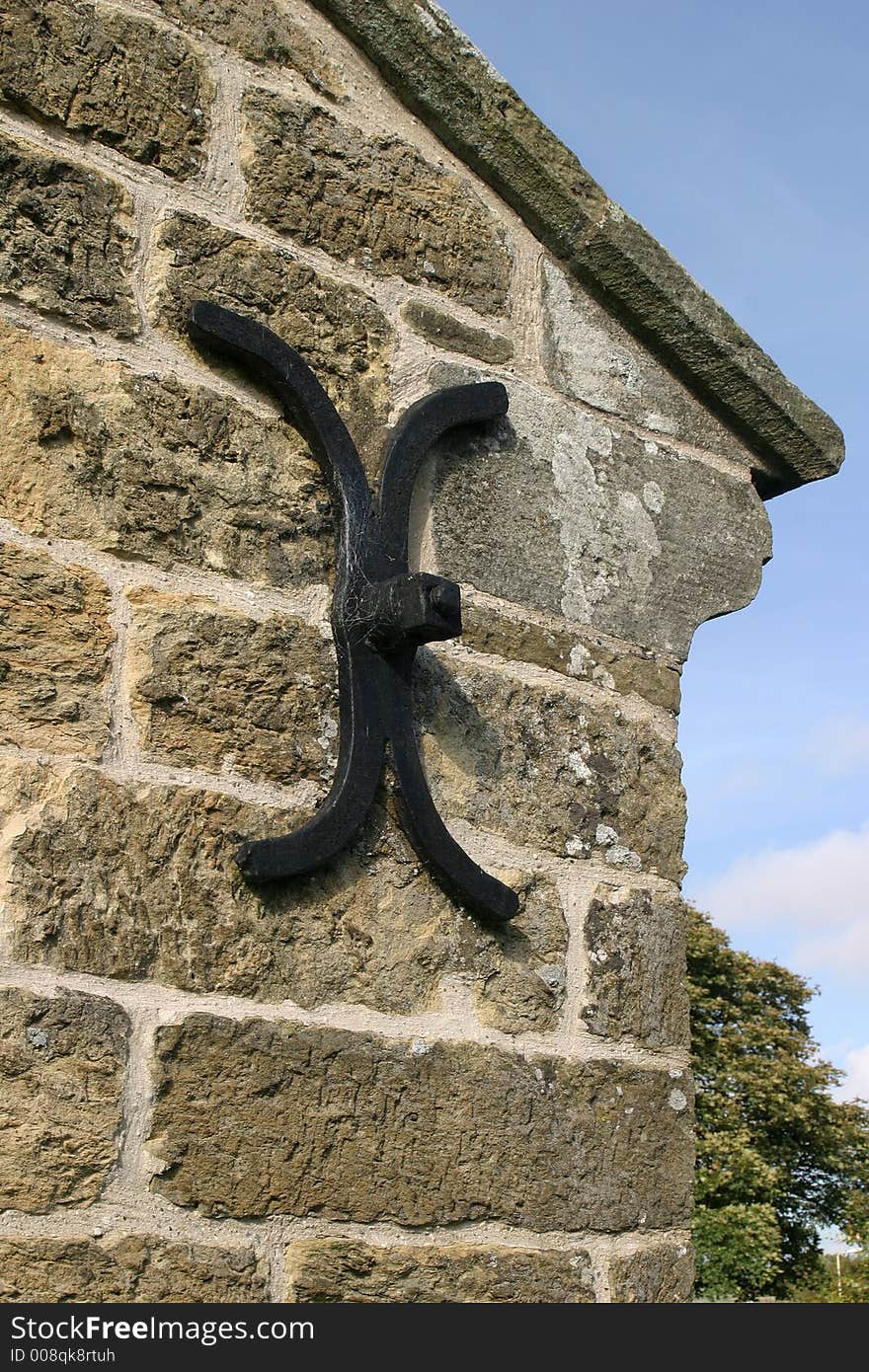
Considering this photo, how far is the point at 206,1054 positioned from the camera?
1.77 m

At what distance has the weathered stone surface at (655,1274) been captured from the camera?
2100 mm

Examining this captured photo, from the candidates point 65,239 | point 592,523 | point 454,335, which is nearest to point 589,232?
point 454,335

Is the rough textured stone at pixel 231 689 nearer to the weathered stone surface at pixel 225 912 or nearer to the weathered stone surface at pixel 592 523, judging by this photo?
the weathered stone surface at pixel 225 912

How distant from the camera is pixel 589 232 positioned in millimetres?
2504

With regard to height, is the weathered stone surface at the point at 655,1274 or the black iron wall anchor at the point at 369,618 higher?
the black iron wall anchor at the point at 369,618

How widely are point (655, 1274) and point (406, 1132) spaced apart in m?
0.52

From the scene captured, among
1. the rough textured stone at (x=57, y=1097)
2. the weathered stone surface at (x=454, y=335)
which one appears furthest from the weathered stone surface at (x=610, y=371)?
the rough textured stone at (x=57, y=1097)

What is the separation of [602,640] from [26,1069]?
3.94ft

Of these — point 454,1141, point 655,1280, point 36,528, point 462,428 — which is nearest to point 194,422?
point 36,528

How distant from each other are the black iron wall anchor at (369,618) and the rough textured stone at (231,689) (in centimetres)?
4

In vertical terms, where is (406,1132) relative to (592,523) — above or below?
below

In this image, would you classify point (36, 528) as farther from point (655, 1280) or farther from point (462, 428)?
point (655, 1280)

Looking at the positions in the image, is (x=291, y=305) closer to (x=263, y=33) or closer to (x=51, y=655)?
(x=263, y=33)

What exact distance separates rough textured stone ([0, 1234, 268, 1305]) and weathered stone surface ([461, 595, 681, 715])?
3.19ft
